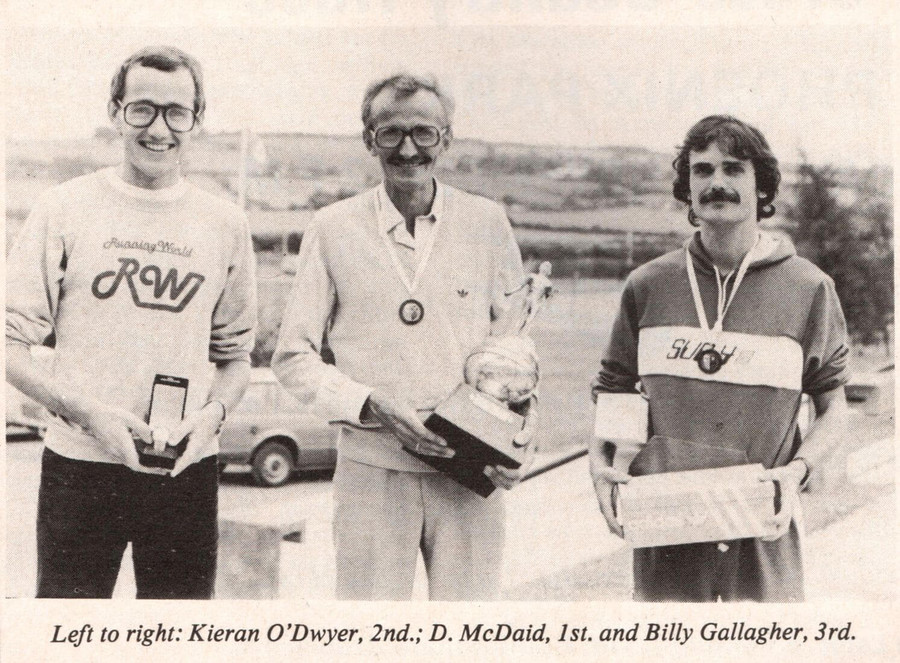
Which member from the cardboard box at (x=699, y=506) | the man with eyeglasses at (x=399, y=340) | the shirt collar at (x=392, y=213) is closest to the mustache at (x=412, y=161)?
the man with eyeglasses at (x=399, y=340)

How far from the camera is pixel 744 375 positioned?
2.77 meters

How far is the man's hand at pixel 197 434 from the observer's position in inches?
111

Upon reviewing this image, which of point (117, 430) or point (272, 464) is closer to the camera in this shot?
point (117, 430)

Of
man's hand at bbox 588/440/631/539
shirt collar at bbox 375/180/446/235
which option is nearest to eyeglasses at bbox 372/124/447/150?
shirt collar at bbox 375/180/446/235

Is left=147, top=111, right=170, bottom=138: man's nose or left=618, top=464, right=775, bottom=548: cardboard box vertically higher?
left=147, top=111, right=170, bottom=138: man's nose

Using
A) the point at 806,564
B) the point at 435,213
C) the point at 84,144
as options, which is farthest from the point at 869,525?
the point at 84,144

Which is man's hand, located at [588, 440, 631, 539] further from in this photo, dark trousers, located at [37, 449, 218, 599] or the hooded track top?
dark trousers, located at [37, 449, 218, 599]

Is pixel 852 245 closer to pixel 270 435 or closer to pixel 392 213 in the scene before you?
pixel 392 213

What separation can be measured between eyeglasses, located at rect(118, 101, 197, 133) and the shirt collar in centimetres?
65

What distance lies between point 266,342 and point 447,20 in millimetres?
1220

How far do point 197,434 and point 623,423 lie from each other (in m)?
1.30

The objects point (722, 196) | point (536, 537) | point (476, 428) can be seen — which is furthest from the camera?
point (536, 537)

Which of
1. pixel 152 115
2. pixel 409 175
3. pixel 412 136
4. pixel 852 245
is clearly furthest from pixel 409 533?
pixel 852 245

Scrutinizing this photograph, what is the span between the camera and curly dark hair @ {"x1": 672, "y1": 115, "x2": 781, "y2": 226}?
9.43ft
